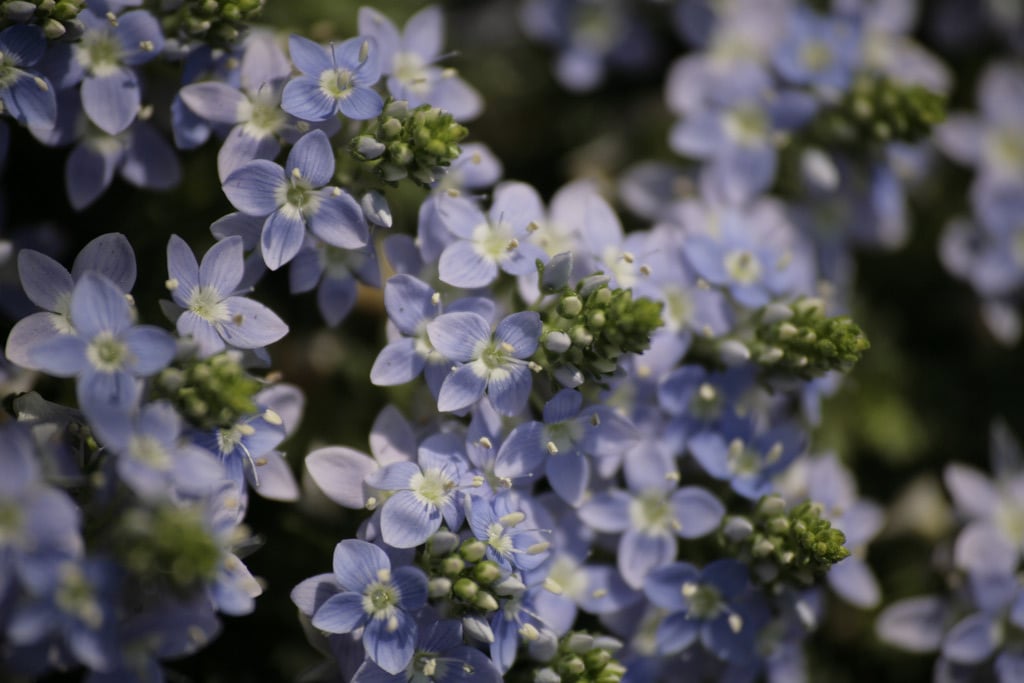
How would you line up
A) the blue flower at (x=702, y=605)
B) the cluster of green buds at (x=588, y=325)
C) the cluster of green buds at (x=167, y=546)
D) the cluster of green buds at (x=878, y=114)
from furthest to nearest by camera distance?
the cluster of green buds at (x=878, y=114)
the blue flower at (x=702, y=605)
the cluster of green buds at (x=588, y=325)
the cluster of green buds at (x=167, y=546)

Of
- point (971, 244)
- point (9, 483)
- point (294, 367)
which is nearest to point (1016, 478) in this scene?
point (971, 244)

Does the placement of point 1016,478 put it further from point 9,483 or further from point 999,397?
point 9,483

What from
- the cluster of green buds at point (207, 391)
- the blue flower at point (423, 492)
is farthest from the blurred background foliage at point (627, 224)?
the cluster of green buds at point (207, 391)

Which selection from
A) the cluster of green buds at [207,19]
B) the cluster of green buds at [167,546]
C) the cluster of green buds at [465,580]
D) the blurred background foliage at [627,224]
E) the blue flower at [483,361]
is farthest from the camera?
the blurred background foliage at [627,224]

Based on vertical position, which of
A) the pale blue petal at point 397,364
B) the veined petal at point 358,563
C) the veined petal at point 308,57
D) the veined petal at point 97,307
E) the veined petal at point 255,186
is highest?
the veined petal at point 308,57

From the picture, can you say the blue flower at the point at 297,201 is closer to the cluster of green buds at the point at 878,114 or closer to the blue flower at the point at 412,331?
the blue flower at the point at 412,331

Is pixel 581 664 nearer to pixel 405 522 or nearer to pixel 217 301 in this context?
pixel 405 522

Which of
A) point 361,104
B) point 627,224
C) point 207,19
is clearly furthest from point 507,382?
point 627,224
